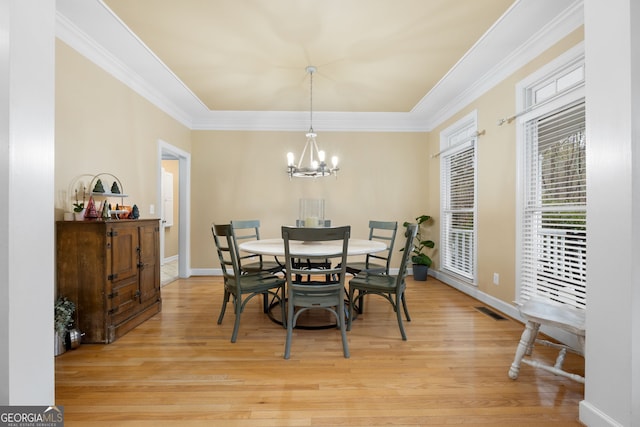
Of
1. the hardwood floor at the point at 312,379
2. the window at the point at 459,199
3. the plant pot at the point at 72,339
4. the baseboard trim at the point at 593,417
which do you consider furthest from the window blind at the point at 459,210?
the plant pot at the point at 72,339

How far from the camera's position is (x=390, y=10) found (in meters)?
2.32

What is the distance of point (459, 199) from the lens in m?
4.18

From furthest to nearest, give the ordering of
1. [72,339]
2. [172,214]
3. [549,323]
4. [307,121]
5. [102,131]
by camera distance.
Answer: [172,214]
[307,121]
[102,131]
[72,339]
[549,323]

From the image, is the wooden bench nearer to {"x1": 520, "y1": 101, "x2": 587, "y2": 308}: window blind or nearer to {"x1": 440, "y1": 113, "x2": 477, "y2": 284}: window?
{"x1": 520, "y1": 101, "x2": 587, "y2": 308}: window blind

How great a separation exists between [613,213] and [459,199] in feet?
9.63

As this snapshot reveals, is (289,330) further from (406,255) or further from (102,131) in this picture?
(102,131)

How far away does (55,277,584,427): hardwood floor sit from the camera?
5.08ft

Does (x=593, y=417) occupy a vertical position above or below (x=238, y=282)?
below

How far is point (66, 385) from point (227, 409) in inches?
43.2

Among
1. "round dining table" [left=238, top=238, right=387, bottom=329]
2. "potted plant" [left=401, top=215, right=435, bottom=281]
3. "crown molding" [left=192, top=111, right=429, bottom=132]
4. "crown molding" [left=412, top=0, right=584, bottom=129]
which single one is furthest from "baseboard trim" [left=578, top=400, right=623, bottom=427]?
"crown molding" [left=192, top=111, right=429, bottom=132]

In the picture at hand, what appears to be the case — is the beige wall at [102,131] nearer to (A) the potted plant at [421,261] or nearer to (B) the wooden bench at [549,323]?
(B) the wooden bench at [549,323]

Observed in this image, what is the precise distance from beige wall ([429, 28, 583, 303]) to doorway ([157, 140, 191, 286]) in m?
4.13

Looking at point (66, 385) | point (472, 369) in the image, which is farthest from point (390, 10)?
point (66, 385)

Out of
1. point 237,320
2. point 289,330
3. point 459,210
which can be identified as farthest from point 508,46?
point 237,320
